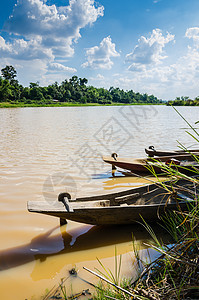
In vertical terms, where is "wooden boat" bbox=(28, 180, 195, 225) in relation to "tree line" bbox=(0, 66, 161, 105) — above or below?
below

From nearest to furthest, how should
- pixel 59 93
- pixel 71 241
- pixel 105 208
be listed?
pixel 105 208, pixel 71 241, pixel 59 93

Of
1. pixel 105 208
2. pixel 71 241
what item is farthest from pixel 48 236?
pixel 105 208

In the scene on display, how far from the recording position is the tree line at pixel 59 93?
2601 inches

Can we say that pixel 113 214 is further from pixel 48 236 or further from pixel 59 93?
pixel 59 93

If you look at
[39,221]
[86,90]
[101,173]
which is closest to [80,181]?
[101,173]

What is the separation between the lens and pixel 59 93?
83.8 metres

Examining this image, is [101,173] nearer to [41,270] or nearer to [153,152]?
[153,152]

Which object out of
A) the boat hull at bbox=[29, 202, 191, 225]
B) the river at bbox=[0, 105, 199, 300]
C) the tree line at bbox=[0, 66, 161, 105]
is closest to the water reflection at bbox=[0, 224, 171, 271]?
the river at bbox=[0, 105, 199, 300]

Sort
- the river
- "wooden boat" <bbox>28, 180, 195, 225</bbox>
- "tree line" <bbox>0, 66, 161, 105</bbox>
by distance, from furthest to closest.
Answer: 1. "tree line" <bbox>0, 66, 161, 105</bbox>
2. "wooden boat" <bbox>28, 180, 195, 225</bbox>
3. the river

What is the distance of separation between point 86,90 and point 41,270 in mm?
102480

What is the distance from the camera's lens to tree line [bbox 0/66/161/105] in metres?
66.1

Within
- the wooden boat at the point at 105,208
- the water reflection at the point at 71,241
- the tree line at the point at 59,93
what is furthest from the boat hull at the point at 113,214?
the tree line at the point at 59,93

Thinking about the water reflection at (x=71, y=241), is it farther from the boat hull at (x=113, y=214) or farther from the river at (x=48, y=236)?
the boat hull at (x=113, y=214)

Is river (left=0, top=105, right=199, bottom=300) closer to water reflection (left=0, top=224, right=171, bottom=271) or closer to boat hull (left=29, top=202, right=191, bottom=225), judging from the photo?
water reflection (left=0, top=224, right=171, bottom=271)
